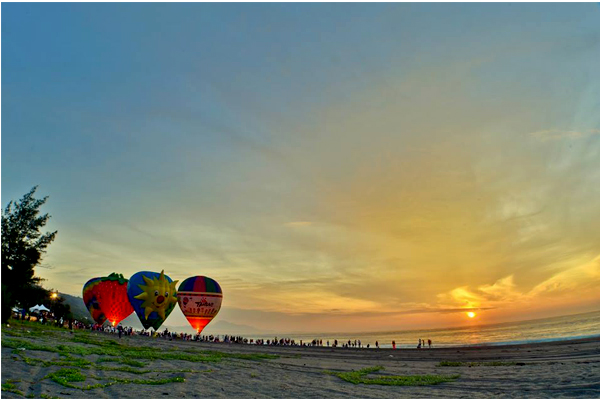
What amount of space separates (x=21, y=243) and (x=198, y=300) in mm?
21459

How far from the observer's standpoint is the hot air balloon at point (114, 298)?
48.3 m

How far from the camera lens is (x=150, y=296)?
141ft

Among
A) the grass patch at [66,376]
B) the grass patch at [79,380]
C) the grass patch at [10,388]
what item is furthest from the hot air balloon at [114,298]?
the grass patch at [10,388]

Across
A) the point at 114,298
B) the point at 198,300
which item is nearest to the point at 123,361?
the point at 198,300

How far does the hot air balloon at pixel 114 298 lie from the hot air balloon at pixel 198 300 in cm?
718

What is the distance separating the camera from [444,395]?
1712 centimetres

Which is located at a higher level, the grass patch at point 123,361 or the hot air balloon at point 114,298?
the hot air balloon at point 114,298

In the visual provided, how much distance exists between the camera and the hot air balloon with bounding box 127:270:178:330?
140 ft

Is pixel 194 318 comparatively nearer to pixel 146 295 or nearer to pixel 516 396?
pixel 146 295

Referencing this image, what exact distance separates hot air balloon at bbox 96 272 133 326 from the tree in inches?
537

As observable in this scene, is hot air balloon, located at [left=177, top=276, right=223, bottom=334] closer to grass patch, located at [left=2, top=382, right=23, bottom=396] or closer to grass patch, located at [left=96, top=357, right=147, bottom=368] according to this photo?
grass patch, located at [left=96, top=357, right=147, bottom=368]

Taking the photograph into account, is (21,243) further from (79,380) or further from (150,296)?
(79,380)

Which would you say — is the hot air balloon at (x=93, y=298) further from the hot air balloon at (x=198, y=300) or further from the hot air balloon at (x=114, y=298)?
the hot air balloon at (x=198, y=300)

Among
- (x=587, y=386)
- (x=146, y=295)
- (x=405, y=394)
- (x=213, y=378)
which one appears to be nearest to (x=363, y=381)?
(x=405, y=394)
